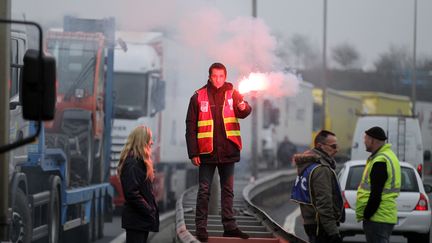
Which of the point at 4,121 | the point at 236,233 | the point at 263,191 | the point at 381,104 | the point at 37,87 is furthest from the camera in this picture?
the point at 381,104

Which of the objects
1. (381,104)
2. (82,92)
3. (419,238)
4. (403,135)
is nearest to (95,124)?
(82,92)

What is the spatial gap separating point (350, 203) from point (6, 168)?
10.6 metres

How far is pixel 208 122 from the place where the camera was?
10281 mm

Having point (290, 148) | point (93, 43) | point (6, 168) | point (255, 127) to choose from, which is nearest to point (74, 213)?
point (93, 43)

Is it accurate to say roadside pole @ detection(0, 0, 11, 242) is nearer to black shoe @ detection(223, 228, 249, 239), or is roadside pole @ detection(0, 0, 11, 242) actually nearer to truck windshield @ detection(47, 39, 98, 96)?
black shoe @ detection(223, 228, 249, 239)

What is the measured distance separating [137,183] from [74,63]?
1061 centimetres

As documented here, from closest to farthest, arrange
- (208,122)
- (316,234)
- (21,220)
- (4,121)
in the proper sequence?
(4,121) < (316,234) < (208,122) < (21,220)

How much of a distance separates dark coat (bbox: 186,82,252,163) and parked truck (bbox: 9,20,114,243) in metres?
A: 1.65

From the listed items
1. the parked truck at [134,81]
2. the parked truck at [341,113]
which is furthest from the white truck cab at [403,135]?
the parked truck at [341,113]

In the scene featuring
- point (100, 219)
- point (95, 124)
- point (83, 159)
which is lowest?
point (100, 219)

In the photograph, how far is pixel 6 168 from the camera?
7.21 metres

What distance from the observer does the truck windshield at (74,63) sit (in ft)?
63.4

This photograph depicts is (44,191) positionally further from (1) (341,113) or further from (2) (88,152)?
(1) (341,113)

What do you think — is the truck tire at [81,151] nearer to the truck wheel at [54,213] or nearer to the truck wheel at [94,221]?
the truck wheel at [94,221]
